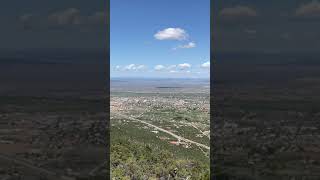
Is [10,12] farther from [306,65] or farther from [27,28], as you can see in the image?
[306,65]

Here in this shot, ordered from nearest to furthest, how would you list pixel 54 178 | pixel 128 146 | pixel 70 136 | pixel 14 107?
pixel 54 178 → pixel 70 136 → pixel 128 146 → pixel 14 107

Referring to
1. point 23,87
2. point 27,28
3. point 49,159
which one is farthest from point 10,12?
point 49,159

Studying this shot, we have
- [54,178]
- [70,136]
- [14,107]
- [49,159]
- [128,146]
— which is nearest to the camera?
[54,178]

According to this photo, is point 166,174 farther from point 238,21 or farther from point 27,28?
point 27,28

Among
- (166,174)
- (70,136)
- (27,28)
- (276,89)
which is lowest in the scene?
(166,174)

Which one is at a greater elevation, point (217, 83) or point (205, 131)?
point (217, 83)

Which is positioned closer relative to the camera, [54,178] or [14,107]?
[54,178]

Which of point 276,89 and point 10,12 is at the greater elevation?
point 10,12

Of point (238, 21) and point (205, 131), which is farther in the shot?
point (238, 21)

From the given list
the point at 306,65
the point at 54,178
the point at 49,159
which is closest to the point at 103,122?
the point at 49,159
